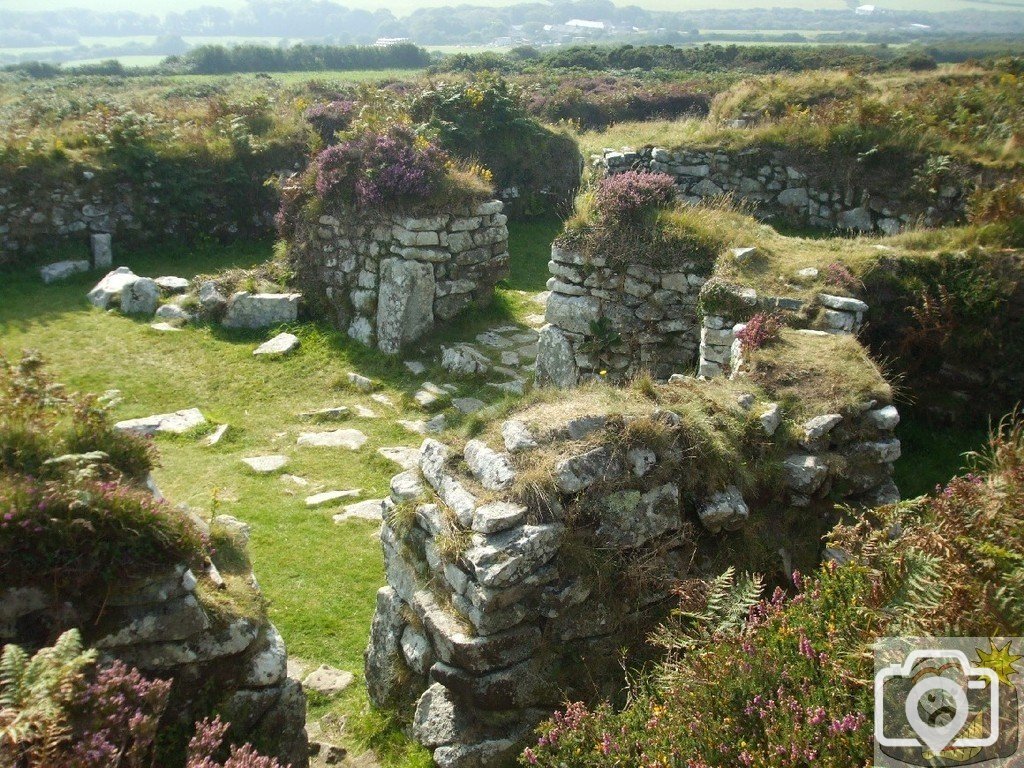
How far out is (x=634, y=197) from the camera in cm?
1074

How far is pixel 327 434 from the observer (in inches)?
426

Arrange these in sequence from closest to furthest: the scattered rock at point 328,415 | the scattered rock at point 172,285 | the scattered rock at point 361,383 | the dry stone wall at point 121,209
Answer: the scattered rock at point 328,415, the scattered rock at point 361,383, the scattered rock at point 172,285, the dry stone wall at point 121,209

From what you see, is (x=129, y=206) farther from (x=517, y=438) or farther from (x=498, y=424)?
(x=517, y=438)

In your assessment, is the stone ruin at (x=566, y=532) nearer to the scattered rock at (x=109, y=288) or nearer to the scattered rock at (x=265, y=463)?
the scattered rock at (x=265, y=463)

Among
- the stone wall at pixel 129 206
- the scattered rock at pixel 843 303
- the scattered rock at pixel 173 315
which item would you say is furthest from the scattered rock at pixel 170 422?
the scattered rock at pixel 843 303

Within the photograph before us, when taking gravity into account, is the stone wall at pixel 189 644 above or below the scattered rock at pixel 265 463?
above

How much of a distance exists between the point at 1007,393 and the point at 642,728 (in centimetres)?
749

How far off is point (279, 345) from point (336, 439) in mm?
3297

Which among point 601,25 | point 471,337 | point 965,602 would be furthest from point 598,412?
point 601,25

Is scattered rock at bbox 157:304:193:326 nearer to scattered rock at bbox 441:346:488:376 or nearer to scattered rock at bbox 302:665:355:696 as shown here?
scattered rock at bbox 441:346:488:376

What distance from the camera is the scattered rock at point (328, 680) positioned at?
6320mm

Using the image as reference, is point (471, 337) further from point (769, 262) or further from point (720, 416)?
point (720, 416)

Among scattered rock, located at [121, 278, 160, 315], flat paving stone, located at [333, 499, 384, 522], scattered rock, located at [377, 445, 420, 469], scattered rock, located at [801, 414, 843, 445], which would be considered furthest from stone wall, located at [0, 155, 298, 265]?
scattered rock, located at [801, 414, 843, 445]

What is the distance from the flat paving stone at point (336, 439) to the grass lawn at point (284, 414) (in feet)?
0.58
